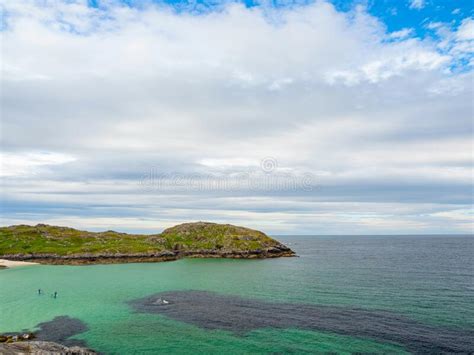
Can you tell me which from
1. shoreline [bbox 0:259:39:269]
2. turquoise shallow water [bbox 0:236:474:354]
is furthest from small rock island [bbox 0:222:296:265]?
turquoise shallow water [bbox 0:236:474:354]

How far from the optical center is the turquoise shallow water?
53562mm

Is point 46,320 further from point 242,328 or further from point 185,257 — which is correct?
point 185,257

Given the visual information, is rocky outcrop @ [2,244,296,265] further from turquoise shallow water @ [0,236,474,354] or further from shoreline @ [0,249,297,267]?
turquoise shallow water @ [0,236,474,354]

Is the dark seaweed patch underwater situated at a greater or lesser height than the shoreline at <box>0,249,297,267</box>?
lesser

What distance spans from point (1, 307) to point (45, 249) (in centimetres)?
10800

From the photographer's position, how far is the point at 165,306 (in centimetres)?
7700

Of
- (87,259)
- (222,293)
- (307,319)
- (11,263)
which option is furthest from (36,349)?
(11,263)

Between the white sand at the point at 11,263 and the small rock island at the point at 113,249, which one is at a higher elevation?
the small rock island at the point at 113,249

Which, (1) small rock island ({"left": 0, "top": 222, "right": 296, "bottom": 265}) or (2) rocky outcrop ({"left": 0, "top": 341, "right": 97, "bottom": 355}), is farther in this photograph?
(1) small rock island ({"left": 0, "top": 222, "right": 296, "bottom": 265})

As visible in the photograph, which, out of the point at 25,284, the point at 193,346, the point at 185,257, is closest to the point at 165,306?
the point at 193,346

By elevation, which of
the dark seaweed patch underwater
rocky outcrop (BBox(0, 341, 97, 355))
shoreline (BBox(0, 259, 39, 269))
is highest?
rocky outcrop (BBox(0, 341, 97, 355))

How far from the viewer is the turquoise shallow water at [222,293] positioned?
176ft

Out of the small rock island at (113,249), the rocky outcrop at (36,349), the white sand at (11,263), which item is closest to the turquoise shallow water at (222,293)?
the rocky outcrop at (36,349)

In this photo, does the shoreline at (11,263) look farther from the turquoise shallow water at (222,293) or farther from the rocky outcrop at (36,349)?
the rocky outcrop at (36,349)
